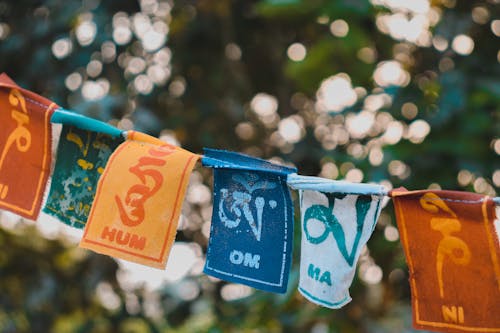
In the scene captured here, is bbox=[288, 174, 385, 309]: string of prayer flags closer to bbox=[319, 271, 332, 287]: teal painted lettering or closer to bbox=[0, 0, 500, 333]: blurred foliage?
bbox=[319, 271, 332, 287]: teal painted lettering

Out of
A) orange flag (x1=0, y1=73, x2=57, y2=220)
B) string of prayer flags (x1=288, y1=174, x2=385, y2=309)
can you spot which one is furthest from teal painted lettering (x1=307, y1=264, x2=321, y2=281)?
orange flag (x1=0, y1=73, x2=57, y2=220)

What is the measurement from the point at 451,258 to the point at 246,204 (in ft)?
1.08

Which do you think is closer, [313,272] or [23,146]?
[313,272]

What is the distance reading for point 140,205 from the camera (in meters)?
1.11

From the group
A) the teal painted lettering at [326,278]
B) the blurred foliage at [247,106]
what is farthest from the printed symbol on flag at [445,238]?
the blurred foliage at [247,106]

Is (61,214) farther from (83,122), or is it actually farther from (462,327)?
(462,327)

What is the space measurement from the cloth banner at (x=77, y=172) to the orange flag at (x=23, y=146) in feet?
0.08

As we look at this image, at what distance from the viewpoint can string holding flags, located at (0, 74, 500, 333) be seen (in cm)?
97

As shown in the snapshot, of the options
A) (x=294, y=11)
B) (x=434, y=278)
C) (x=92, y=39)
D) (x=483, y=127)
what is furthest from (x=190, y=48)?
(x=434, y=278)

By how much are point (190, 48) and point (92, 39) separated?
453mm

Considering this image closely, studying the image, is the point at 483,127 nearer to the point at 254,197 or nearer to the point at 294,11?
the point at 294,11

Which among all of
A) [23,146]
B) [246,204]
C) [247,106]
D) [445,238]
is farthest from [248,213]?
[247,106]

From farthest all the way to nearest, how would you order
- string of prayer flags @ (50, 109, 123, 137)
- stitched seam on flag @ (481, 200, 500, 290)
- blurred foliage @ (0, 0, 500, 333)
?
blurred foliage @ (0, 0, 500, 333) → string of prayer flags @ (50, 109, 123, 137) → stitched seam on flag @ (481, 200, 500, 290)

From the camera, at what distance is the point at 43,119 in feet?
4.04
